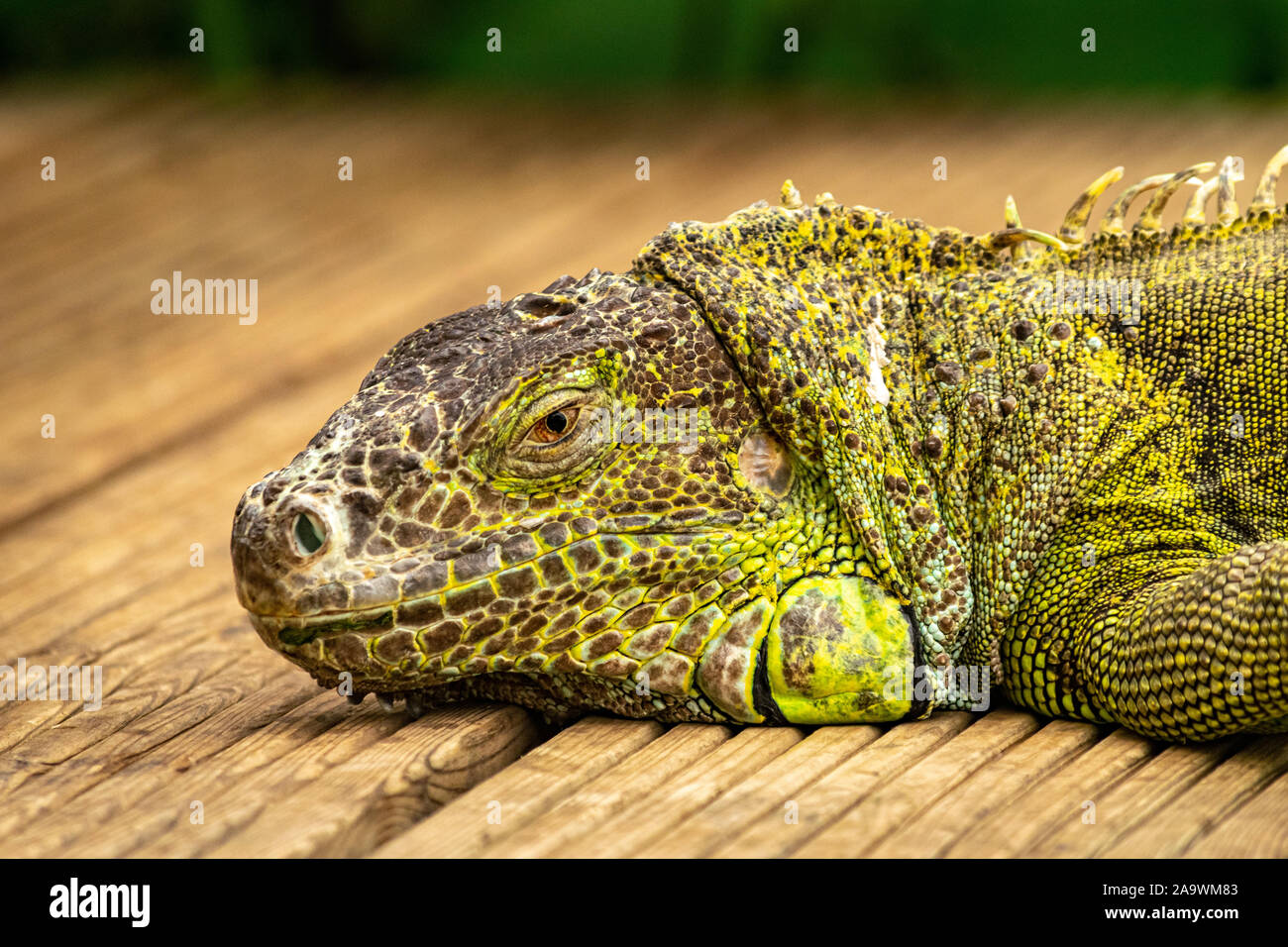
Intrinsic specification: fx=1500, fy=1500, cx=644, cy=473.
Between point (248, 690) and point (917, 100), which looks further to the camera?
point (917, 100)

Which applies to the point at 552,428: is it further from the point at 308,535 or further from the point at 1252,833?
the point at 1252,833

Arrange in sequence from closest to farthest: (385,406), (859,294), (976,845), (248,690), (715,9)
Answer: (976,845)
(385,406)
(859,294)
(248,690)
(715,9)

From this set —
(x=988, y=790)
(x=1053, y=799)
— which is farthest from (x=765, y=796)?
(x=1053, y=799)

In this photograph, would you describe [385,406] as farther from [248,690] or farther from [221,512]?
[221,512]

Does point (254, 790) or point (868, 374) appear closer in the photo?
point (254, 790)

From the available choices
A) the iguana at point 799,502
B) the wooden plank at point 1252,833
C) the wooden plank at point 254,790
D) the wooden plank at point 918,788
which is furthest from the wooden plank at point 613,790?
the wooden plank at point 1252,833

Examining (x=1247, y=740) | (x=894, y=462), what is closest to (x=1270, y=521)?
(x=1247, y=740)
